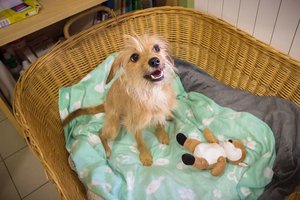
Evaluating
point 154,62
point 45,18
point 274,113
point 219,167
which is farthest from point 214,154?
point 45,18

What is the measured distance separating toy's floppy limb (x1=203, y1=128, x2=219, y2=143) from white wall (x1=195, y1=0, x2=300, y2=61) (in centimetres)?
61

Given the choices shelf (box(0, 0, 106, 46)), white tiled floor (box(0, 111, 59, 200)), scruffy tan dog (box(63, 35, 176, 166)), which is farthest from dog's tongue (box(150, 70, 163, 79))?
white tiled floor (box(0, 111, 59, 200))

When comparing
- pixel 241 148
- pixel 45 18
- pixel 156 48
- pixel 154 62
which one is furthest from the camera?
pixel 45 18

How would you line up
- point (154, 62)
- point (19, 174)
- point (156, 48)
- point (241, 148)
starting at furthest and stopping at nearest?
Result: point (19, 174), point (241, 148), point (156, 48), point (154, 62)

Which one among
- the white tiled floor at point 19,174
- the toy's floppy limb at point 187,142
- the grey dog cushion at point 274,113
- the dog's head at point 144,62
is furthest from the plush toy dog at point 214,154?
the white tiled floor at point 19,174

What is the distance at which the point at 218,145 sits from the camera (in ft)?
4.36

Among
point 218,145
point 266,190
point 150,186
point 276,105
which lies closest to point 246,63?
point 276,105

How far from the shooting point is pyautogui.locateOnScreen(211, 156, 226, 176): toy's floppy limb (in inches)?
49.9

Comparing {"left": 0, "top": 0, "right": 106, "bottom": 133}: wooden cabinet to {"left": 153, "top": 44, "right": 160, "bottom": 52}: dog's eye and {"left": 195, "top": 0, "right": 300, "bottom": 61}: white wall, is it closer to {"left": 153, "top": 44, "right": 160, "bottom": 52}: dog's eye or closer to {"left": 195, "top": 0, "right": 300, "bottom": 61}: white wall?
{"left": 153, "top": 44, "right": 160, "bottom": 52}: dog's eye

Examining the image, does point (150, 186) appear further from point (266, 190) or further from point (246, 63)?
point (246, 63)

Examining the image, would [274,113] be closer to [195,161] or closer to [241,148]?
[241,148]

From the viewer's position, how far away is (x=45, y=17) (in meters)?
1.44

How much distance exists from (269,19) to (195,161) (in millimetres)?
839

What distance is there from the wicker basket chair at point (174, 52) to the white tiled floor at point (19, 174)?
370mm
